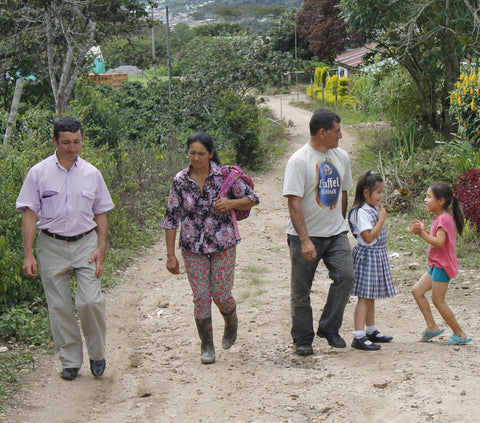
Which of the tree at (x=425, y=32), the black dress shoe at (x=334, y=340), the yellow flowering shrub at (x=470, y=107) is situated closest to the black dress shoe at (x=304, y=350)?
the black dress shoe at (x=334, y=340)

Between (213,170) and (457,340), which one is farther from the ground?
(213,170)

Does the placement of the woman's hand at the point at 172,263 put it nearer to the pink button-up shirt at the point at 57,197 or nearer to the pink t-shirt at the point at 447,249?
the pink button-up shirt at the point at 57,197

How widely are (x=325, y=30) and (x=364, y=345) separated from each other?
100 feet

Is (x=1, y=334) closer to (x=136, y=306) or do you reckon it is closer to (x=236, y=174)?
(x=136, y=306)

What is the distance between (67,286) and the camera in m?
5.02

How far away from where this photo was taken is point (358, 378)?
15.7 feet

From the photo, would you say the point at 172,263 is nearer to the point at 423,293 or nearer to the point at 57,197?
the point at 57,197

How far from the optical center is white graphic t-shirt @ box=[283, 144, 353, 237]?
5.15m

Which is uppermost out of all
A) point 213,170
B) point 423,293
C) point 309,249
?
point 213,170

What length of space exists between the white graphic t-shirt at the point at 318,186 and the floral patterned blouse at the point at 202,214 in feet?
1.24

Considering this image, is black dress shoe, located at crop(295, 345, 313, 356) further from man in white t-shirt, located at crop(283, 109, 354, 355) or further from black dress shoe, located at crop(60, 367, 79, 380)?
black dress shoe, located at crop(60, 367, 79, 380)

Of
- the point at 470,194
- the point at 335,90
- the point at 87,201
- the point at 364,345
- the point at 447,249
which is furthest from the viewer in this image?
the point at 335,90

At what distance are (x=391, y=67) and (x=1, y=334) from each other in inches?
438

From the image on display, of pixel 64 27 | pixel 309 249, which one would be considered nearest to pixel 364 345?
pixel 309 249
